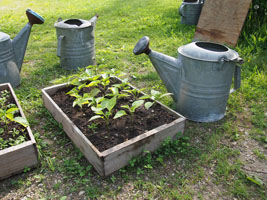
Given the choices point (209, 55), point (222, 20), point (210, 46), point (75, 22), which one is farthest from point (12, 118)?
point (222, 20)

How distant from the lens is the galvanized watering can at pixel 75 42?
2.85 meters

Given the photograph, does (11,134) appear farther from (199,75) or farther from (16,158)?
(199,75)

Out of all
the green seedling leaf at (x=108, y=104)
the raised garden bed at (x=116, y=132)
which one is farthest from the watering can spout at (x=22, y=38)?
the green seedling leaf at (x=108, y=104)

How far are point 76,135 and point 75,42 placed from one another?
1551mm

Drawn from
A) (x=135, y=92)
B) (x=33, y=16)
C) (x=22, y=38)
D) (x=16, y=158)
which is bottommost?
(x=16, y=158)

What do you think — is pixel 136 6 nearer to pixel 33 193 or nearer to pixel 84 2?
pixel 84 2

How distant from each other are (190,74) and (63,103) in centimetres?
112

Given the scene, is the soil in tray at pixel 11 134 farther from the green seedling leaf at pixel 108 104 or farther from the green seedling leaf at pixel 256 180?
the green seedling leaf at pixel 256 180

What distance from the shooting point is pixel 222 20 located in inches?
146

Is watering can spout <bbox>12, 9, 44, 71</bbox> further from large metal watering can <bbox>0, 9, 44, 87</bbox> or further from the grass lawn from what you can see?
the grass lawn

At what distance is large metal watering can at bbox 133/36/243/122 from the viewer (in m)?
1.83

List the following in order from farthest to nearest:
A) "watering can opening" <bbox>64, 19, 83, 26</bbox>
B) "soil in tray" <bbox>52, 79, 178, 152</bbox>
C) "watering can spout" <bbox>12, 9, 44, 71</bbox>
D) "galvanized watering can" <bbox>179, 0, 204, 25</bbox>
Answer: "galvanized watering can" <bbox>179, 0, 204, 25</bbox>
"watering can opening" <bbox>64, 19, 83, 26</bbox>
"watering can spout" <bbox>12, 9, 44, 71</bbox>
"soil in tray" <bbox>52, 79, 178, 152</bbox>

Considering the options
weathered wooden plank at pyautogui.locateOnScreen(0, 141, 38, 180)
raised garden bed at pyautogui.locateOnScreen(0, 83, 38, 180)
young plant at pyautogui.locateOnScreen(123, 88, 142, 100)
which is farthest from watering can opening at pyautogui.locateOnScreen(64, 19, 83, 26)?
weathered wooden plank at pyautogui.locateOnScreen(0, 141, 38, 180)

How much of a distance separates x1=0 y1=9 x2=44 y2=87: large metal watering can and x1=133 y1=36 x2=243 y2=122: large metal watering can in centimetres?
133
